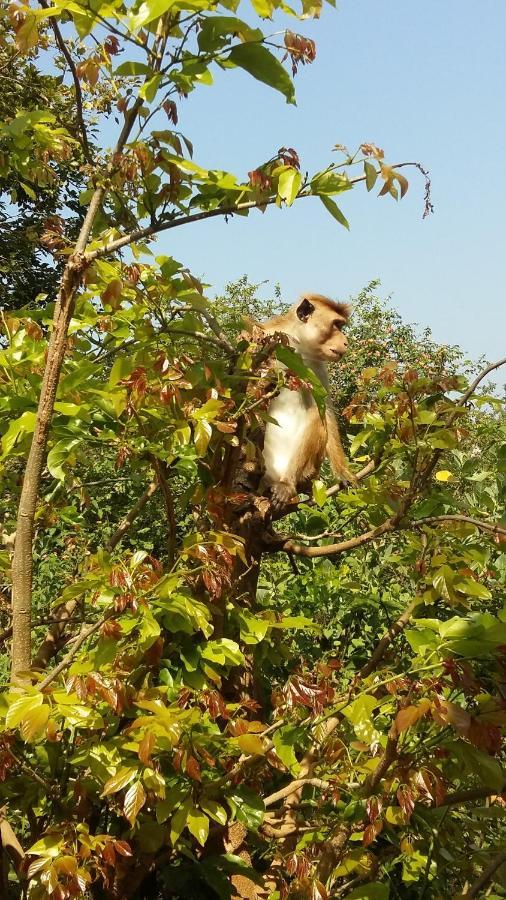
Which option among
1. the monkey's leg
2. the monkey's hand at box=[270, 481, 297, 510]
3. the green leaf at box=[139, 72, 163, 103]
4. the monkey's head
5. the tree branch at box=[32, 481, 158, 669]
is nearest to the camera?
the green leaf at box=[139, 72, 163, 103]

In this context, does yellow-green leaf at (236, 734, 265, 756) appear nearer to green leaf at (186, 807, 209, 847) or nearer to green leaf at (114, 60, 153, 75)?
green leaf at (186, 807, 209, 847)

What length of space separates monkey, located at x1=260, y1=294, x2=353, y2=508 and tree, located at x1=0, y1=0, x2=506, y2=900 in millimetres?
1773

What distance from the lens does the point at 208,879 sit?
2.14 m

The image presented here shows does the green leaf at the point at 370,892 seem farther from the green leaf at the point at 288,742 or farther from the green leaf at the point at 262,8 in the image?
the green leaf at the point at 262,8

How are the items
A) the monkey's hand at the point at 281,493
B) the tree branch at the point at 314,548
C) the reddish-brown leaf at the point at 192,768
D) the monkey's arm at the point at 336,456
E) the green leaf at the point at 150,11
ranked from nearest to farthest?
the green leaf at the point at 150,11 < the reddish-brown leaf at the point at 192,768 < the tree branch at the point at 314,548 < the monkey's hand at the point at 281,493 < the monkey's arm at the point at 336,456

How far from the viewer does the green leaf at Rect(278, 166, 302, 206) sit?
1.60 meters

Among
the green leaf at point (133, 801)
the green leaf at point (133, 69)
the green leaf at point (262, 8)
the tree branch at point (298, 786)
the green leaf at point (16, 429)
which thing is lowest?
the tree branch at point (298, 786)

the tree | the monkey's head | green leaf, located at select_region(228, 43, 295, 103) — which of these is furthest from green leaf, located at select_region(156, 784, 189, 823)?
the monkey's head

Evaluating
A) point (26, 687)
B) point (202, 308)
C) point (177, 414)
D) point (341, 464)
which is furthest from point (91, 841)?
point (341, 464)

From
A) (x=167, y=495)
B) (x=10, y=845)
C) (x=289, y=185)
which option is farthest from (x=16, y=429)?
(x=10, y=845)

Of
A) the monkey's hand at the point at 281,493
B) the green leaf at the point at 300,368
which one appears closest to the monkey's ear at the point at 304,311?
the monkey's hand at the point at 281,493

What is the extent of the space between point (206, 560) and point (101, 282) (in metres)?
0.86

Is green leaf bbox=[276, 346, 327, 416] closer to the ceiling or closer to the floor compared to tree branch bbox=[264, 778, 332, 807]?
closer to the ceiling

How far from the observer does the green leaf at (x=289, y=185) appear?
5.26ft
